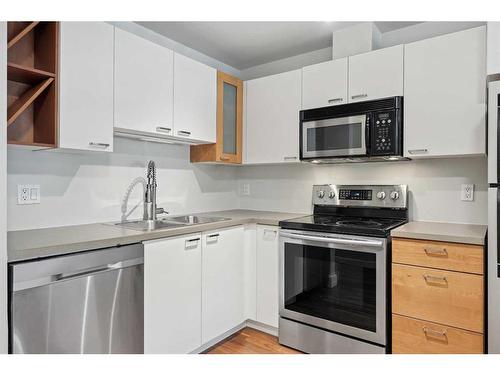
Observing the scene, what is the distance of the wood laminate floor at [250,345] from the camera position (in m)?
2.33

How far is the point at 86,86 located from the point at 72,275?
40.2 inches

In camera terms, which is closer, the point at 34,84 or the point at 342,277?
the point at 34,84

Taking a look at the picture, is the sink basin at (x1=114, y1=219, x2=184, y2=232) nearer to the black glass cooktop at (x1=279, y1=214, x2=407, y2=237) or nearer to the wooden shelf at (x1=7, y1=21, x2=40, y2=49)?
the black glass cooktop at (x1=279, y1=214, x2=407, y2=237)

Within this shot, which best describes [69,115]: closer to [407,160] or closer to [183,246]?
[183,246]

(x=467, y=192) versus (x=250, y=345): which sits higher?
(x=467, y=192)

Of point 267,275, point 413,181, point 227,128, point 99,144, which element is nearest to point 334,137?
point 413,181

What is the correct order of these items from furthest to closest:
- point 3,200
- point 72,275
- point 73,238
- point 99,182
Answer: point 99,182 < point 73,238 < point 72,275 < point 3,200

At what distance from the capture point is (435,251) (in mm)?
1841

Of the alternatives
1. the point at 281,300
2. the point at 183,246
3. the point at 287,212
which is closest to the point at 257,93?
the point at 287,212

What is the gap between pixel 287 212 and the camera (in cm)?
308

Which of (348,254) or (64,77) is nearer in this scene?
(64,77)

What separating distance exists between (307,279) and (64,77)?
190 centimetres

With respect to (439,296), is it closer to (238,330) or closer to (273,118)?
(238,330)

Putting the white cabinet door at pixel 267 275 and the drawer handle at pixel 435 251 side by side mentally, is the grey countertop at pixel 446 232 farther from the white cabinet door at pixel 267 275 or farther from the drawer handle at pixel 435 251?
the white cabinet door at pixel 267 275
